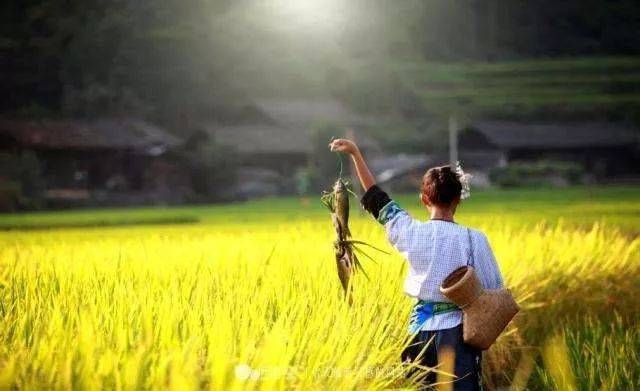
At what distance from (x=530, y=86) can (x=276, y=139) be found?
17.1m

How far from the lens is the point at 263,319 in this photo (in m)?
2.35

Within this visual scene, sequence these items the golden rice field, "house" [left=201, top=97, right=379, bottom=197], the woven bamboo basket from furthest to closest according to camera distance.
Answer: "house" [left=201, top=97, right=379, bottom=197] → the woven bamboo basket → the golden rice field

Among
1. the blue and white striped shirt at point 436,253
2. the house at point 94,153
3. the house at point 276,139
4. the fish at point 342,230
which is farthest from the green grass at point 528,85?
the blue and white striped shirt at point 436,253

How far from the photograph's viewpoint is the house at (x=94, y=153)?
22.9 meters

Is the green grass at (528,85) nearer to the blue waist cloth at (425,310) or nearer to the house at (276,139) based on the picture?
the house at (276,139)

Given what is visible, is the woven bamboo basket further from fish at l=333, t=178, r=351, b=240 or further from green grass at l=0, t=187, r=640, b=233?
green grass at l=0, t=187, r=640, b=233

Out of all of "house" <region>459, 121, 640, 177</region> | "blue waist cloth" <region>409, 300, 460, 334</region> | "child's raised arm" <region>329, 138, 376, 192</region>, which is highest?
"house" <region>459, 121, 640, 177</region>

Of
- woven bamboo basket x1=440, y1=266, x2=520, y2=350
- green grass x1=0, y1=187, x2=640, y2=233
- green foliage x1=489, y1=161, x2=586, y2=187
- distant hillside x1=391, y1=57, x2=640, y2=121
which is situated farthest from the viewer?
distant hillside x1=391, y1=57, x2=640, y2=121

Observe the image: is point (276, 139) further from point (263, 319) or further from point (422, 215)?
point (263, 319)

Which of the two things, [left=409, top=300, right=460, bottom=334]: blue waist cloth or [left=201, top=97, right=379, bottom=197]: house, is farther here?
[left=201, top=97, right=379, bottom=197]: house

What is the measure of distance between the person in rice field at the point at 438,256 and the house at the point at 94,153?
63.8 feet

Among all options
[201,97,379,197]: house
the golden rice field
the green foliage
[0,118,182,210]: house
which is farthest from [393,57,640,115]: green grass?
the golden rice field

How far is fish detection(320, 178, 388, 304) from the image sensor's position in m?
2.61

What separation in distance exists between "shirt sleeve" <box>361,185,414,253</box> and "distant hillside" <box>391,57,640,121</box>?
116ft
